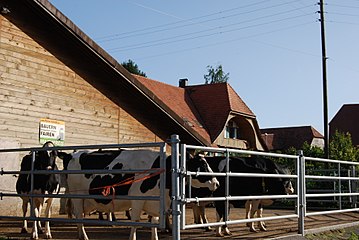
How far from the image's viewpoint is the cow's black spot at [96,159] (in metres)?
9.38

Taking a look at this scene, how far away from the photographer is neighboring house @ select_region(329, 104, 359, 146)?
65688 millimetres

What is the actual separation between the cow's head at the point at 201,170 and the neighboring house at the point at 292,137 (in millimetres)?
53188

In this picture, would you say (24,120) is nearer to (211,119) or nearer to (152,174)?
(152,174)

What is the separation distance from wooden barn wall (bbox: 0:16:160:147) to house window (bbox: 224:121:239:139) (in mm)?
22665

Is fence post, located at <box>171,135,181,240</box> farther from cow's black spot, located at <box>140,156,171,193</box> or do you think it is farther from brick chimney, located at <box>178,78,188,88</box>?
brick chimney, located at <box>178,78,188,88</box>

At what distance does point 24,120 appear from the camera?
13898 mm

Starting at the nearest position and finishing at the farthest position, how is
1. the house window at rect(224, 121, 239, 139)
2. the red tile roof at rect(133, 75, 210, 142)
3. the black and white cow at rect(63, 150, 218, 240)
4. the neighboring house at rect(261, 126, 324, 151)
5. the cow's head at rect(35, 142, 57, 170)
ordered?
the black and white cow at rect(63, 150, 218, 240), the cow's head at rect(35, 142, 57, 170), the red tile roof at rect(133, 75, 210, 142), the house window at rect(224, 121, 239, 139), the neighboring house at rect(261, 126, 324, 151)

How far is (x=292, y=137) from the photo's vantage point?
64.9 meters

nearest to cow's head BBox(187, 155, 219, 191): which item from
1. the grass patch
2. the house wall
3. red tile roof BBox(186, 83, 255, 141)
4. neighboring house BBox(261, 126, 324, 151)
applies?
the grass patch

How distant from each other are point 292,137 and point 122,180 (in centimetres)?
5781

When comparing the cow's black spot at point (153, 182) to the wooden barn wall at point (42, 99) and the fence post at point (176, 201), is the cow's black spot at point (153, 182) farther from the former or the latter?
the wooden barn wall at point (42, 99)

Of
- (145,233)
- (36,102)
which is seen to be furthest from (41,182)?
(36,102)

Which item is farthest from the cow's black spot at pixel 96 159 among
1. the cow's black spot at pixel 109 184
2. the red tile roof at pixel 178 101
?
the red tile roof at pixel 178 101

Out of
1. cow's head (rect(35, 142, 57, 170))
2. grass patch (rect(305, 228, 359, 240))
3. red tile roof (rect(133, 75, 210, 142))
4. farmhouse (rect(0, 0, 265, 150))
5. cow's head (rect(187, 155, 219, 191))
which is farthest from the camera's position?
red tile roof (rect(133, 75, 210, 142))
